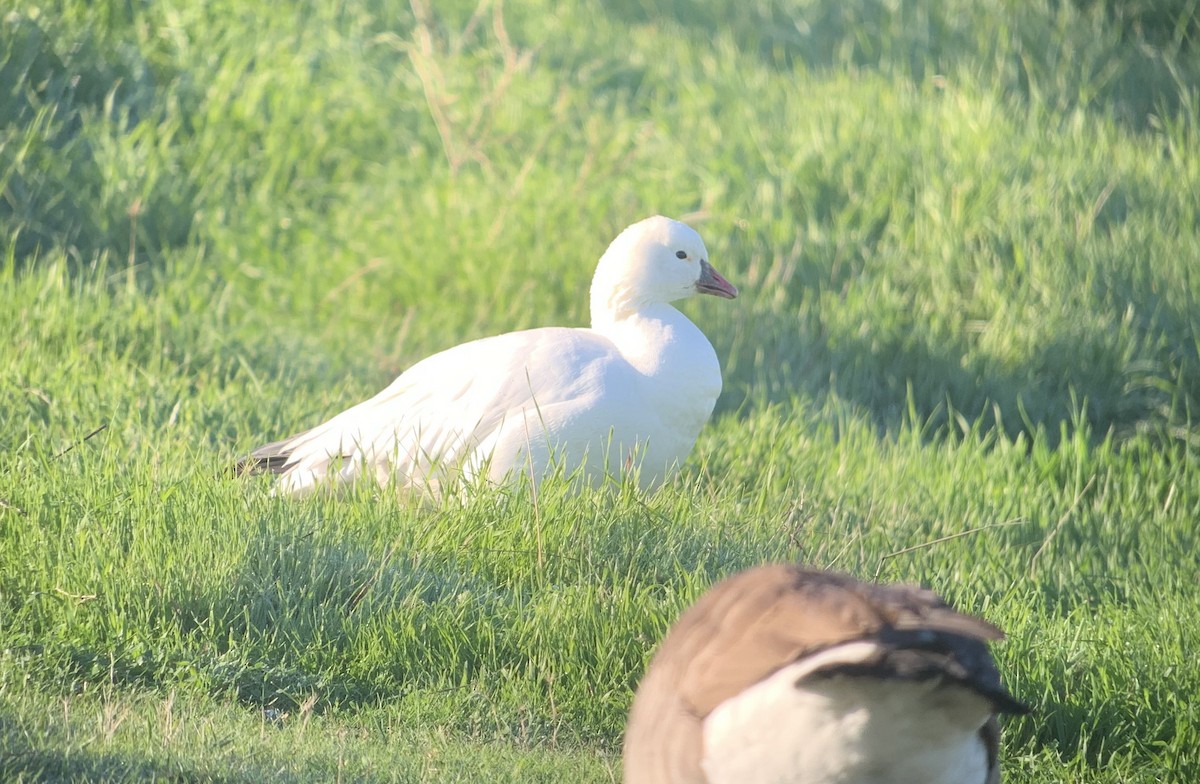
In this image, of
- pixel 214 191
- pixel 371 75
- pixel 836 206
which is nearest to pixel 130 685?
pixel 214 191

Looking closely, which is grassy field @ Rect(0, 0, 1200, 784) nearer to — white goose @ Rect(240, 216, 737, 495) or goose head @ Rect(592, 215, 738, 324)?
white goose @ Rect(240, 216, 737, 495)

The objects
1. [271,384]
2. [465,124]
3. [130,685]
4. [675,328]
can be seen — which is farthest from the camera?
[465,124]

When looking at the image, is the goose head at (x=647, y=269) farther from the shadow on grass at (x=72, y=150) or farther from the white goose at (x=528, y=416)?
the shadow on grass at (x=72, y=150)

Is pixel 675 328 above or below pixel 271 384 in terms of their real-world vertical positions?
above

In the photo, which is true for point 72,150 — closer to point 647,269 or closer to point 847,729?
point 647,269

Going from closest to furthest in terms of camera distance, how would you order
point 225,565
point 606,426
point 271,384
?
point 225,565
point 606,426
point 271,384

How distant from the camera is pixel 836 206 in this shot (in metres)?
8.73

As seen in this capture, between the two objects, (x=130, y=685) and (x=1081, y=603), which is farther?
(x=1081, y=603)

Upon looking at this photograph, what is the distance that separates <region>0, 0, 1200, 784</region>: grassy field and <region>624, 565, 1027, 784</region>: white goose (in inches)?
33.3

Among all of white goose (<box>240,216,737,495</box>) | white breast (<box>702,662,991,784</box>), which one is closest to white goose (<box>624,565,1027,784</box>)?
white breast (<box>702,662,991,784</box>)

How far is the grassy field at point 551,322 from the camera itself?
410 cm

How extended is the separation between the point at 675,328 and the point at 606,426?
2.04ft

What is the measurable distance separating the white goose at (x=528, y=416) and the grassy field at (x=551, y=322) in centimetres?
27

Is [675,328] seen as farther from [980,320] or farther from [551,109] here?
[551,109]
